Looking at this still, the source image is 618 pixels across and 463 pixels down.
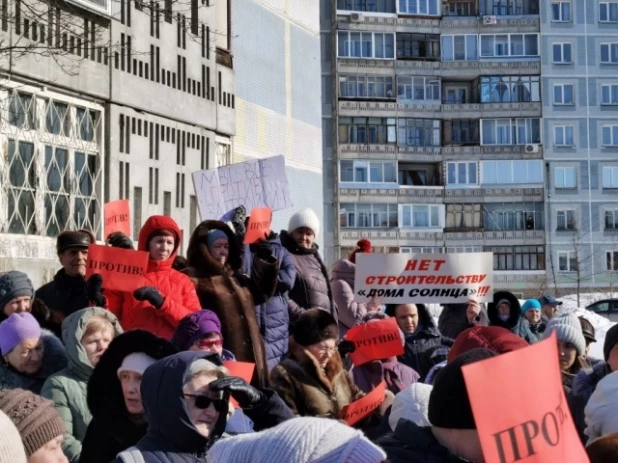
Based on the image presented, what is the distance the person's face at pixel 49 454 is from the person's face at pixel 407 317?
20.6 feet

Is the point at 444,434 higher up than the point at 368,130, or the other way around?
the point at 368,130

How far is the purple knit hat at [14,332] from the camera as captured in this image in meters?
6.20

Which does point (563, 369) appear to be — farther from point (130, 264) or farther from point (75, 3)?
point (75, 3)

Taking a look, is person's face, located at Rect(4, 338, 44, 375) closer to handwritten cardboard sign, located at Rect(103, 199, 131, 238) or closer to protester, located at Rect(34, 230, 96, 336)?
protester, located at Rect(34, 230, 96, 336)

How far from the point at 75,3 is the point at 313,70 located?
748 inches

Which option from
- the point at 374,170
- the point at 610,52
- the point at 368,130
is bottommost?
the point at 374,170

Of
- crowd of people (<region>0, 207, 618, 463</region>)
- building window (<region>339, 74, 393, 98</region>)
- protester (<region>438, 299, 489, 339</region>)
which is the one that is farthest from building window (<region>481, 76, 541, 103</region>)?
protester (<region>438, 299, 489, 339</region>)

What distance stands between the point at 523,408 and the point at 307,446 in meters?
0.84

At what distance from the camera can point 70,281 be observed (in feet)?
27.7

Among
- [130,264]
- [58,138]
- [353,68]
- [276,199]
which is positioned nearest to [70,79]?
[58,138]

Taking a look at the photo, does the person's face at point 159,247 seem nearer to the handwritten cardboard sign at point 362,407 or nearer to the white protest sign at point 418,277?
the handwritten cardboard sign at point 362,407

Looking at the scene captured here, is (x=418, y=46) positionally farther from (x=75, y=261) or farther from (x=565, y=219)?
(x=75, y=261)

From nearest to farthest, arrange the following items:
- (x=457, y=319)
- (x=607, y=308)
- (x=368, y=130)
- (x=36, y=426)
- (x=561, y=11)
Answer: (x=36, y=426)
(x=457, y=319)
(x=607, y=308)
(x=368, y=130)
(x=561, y=11)

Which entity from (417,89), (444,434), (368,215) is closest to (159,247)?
(444,434)
